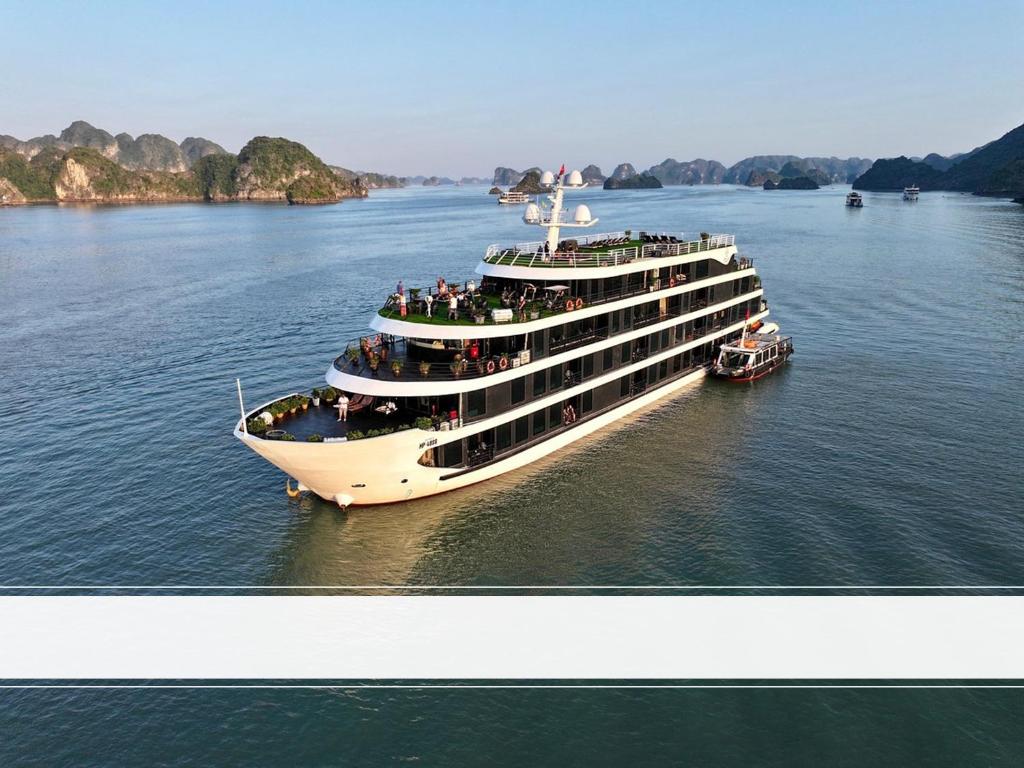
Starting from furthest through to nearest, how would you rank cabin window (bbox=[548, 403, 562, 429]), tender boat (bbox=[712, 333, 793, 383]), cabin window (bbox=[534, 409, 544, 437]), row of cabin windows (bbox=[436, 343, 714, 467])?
tender boat (bbox=[712, 333, 793, 383])
cabin window (bbox=[548, 403, 562, 429])
cabin window (bbox=[534, 409, 544, 437])
row of cabin windows (bbox=[436, 343, 714, 467])

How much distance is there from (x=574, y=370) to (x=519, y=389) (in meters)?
5.02

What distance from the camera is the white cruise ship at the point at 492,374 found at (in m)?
26.6

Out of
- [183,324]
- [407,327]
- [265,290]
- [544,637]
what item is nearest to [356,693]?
[544,637]

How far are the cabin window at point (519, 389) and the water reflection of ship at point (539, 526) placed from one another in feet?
13.1

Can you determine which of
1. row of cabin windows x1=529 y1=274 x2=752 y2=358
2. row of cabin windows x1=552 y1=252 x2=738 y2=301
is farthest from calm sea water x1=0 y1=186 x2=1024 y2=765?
row of cabin windows x1=552 y1=252 x2=738 y2=301

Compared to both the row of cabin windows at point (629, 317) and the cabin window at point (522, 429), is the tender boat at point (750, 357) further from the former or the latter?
the cabin window at point (522, 429)

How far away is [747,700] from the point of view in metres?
17.8

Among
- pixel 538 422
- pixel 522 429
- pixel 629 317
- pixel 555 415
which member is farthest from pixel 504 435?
pixel 629 317

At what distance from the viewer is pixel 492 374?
93.4 feet

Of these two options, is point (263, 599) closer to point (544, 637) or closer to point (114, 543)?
point (114, 543)

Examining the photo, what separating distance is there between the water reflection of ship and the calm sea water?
0.44ft

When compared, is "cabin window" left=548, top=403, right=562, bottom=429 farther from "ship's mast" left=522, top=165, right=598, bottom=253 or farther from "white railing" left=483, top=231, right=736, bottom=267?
"ship's mast" left=522, top=165, right=598, bottom=253

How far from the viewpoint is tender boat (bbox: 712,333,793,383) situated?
153 ft

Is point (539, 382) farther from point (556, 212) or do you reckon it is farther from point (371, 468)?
point (556, 212)
